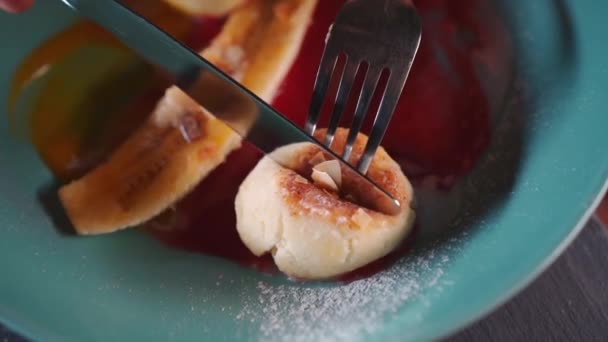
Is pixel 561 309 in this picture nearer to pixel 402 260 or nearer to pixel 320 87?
pixel 402 260

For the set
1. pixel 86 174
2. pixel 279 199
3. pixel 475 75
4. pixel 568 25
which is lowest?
pixel 86 174

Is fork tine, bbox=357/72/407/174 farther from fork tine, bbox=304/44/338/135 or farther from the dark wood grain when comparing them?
the dark wood grain

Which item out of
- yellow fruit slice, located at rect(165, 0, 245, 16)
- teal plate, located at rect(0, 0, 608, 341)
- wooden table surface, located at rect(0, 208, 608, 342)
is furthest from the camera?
yellow fruit slice, located at rect(165, 0, 245, 16)

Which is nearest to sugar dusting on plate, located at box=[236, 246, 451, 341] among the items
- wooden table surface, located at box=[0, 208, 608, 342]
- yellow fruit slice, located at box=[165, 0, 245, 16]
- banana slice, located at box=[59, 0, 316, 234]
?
wooden table surface, located at box=[0, 208, 608, 342]

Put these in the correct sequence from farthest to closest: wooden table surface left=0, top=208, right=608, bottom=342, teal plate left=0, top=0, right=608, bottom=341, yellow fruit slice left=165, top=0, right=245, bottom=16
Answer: yellow fruit slice left=165, top=0, right=245, bottom=16, wooden table surface left=0, top=208, right=608, bottom=342, teal plate left=0, top=0, right=608, bottom=341

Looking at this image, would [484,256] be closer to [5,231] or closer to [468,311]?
[468,311]

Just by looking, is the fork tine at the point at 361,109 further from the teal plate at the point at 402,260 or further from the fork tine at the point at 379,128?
the teal plate at the point at 402,260

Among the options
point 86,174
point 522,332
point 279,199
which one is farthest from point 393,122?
point 86,174

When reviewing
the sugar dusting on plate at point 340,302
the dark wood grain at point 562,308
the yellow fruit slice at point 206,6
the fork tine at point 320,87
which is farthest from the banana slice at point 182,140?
the dark wood grain at point 562,308
